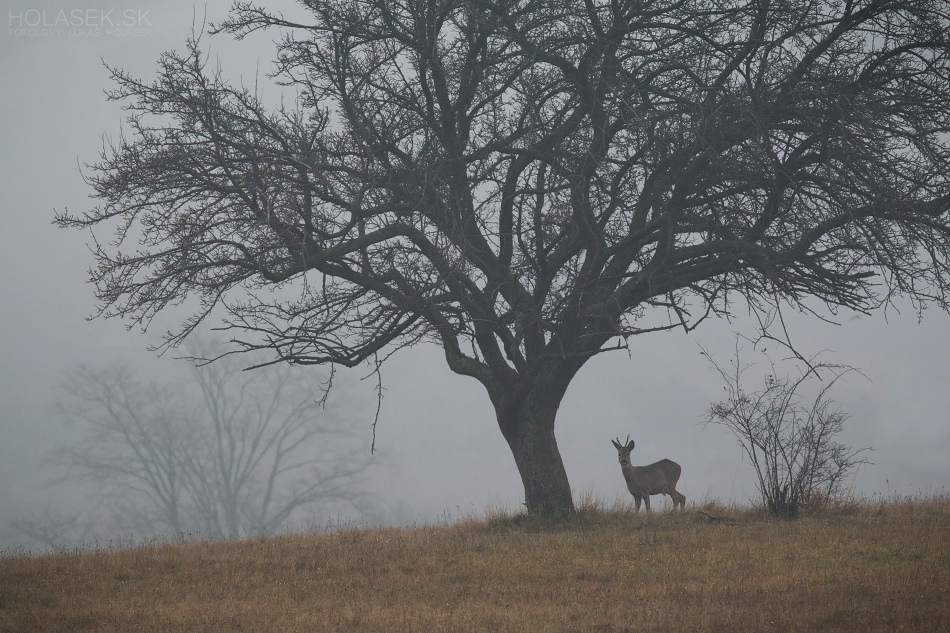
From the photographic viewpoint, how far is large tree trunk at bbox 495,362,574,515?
14.4 metres

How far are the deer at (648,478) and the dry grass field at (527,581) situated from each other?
2.35 metres

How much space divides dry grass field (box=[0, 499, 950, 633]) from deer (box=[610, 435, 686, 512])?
235 cm

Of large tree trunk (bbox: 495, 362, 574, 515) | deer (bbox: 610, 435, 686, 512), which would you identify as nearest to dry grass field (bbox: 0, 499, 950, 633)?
large tree trunk (bbox: 495, 362, 574, 515)

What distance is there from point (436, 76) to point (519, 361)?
4893mm

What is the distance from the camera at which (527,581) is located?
10.2 m

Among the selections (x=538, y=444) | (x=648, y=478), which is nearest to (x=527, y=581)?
(x=538, y=444)

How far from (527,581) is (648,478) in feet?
24.0

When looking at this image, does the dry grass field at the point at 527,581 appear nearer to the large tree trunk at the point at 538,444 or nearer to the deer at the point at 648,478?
the large tree trunk at the point at 538,444

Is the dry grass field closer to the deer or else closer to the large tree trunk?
the large tree trunk

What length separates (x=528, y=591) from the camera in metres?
9.70

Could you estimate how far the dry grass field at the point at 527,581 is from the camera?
27.8 feet

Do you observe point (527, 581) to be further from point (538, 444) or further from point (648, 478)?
point (648, 478)

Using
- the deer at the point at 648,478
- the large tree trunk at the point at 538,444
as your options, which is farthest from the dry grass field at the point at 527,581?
the deer at the point at 648,478

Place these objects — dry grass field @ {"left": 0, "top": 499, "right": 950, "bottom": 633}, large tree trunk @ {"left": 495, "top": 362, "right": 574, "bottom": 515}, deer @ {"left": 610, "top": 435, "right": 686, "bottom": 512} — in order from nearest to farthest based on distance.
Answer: dry grass field @ {"left": 0, "top": 499, "right": 950, "bottom": 633} < large tree trunk @ {"left": 495, "top": 362, "right": 574, "bottom": 515} < deer @ {"left": 610, "top": 435, "right": 686, "bottom": 512}
